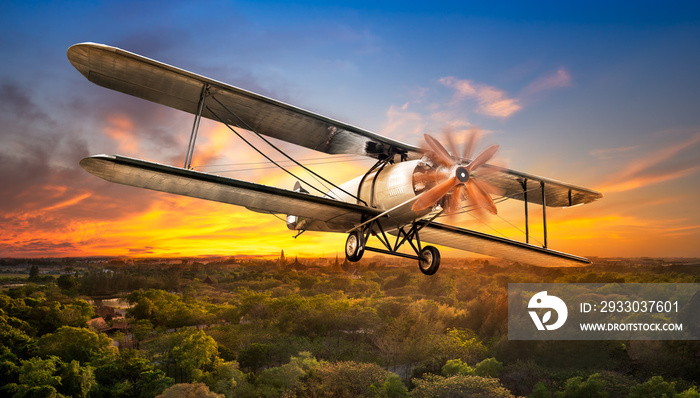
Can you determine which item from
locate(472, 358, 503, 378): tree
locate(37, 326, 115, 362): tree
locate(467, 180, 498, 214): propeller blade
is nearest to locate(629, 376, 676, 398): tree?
locate(472, 358, 503, 378): tree

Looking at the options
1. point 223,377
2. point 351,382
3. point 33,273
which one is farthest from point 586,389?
point 33,273

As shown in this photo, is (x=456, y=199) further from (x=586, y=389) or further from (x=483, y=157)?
(x=586, y=389)

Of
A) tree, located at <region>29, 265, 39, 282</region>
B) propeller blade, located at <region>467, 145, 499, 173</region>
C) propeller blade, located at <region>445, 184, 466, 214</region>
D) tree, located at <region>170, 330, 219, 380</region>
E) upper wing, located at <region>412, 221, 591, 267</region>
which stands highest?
propeller blade, located at <region>467, 145, 499, 173</region>

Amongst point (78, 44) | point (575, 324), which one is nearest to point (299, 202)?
point (78, 44)

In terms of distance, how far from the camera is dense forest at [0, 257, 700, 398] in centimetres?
4728

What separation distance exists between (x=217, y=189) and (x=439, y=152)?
467cm

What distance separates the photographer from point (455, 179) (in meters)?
8.70

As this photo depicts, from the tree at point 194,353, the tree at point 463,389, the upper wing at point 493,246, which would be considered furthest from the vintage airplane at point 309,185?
the tree at point 194,353

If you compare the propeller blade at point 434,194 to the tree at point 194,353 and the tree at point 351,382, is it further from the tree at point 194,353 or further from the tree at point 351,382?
the tree at point 194,353

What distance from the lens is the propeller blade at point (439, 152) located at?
9.01 meters

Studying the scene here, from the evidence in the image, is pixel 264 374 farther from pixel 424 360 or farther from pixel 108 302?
pixel 108 302

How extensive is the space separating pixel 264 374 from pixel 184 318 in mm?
25070

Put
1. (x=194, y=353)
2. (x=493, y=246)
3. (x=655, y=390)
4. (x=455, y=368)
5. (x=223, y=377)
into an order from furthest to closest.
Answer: (x=455, y=368)
(x=223, y=377)
(x=194, y=353)
(x=655, y=390)
(x=493, y=246)

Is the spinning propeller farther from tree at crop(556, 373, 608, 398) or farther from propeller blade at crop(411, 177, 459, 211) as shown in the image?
tree at crop(556, 373, 608, 398)
